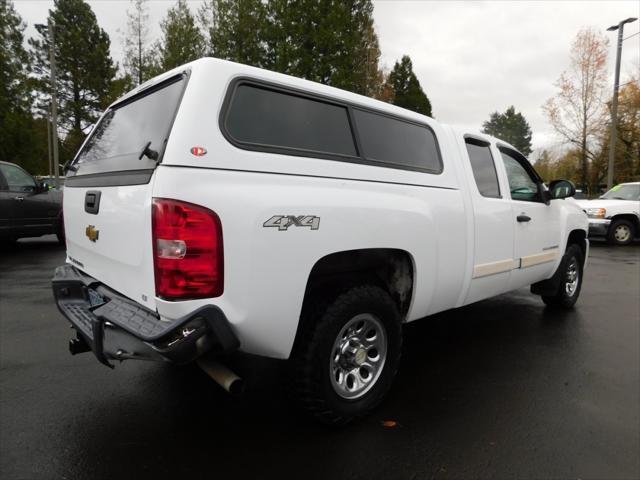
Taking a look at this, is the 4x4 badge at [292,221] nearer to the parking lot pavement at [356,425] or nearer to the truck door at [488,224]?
the parking lot pavement at [356,425]

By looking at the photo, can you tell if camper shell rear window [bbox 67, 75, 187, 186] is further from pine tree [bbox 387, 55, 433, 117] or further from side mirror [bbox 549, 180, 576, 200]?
pine tree [bbox 387, 55, 433, 117]

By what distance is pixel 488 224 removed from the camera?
11.1 ft

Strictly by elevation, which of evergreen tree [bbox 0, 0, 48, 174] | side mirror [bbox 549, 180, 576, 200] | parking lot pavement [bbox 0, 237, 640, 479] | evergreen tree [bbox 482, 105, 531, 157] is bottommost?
parking lot pavement [bbox 0, 237, 640, 479]

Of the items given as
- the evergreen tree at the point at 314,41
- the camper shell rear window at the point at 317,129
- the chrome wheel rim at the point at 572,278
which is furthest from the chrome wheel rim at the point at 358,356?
the evergreen tree at the point at 314,41

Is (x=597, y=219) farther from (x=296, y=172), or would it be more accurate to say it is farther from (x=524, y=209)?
(x=296, y=172)

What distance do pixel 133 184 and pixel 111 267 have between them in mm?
587

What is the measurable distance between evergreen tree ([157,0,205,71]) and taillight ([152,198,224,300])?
21827 mm

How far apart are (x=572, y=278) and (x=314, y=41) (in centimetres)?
2110

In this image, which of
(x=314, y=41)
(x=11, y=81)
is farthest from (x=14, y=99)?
(x=314, y=41)

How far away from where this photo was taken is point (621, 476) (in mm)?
2152

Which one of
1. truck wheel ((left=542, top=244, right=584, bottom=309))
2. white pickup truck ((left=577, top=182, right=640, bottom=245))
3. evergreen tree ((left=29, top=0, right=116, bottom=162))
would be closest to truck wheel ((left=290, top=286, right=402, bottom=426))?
truck wheel ((left=542, top=244, right=584, bottom=309))

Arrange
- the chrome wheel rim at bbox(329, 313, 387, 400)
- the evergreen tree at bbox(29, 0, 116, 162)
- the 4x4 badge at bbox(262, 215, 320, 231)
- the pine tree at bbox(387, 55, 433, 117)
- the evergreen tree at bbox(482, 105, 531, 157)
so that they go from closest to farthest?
the 4x4 badge at bbox(262, 215, 320, 231) < the chrome wheel rim at bbox(329, 313, 387, 400) < the evergreen tree at bbox(29, 0, 116, 162) < the pine tree at bbox(387, 55, 433, 117) < the evergreen tree at bbox(482, 105, 531, 157)

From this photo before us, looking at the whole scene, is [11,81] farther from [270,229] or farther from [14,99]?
[270,229]

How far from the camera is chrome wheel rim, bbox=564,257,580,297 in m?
4.94
